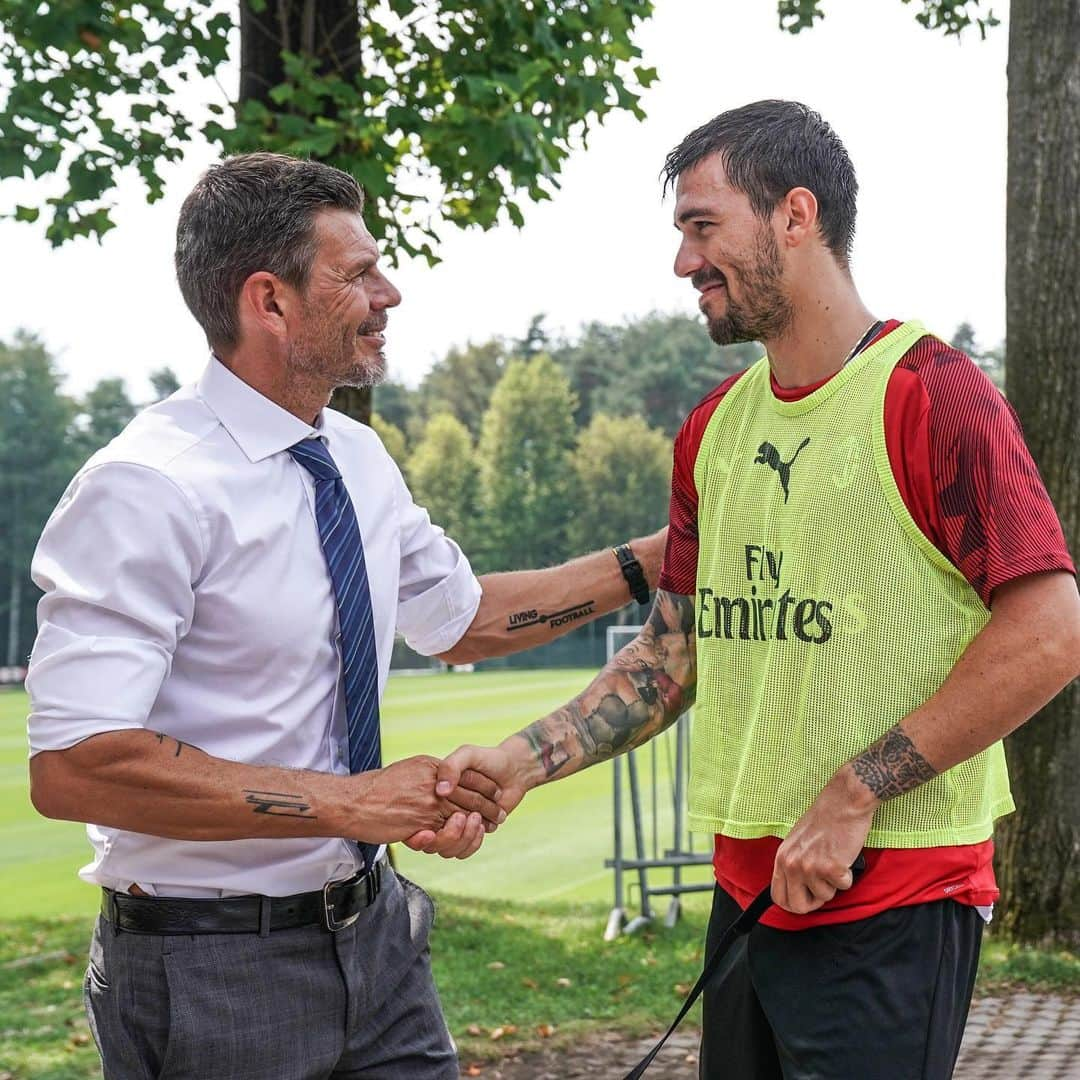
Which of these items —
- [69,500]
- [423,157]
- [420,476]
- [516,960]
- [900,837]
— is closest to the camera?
[900,837]

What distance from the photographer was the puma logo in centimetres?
255

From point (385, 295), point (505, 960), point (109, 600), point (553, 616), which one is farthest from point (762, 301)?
point (505, 960)

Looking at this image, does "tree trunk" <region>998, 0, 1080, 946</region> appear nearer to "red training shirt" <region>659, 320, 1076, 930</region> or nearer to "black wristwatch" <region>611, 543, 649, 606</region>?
"black wristwatch" <region>611, 543, 649, 606</region>

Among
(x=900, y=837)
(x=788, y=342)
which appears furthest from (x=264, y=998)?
(x=788, y=342)

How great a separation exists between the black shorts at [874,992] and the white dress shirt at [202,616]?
87cm

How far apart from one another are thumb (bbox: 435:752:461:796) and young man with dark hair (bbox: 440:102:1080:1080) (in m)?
0.52

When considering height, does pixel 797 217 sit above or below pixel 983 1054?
above

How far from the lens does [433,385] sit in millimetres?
74688

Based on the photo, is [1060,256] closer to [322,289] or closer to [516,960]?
[516,960]

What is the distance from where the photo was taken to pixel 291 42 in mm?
7211

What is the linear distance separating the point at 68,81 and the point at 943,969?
5934 mm

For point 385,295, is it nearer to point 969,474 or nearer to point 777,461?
point 777,461

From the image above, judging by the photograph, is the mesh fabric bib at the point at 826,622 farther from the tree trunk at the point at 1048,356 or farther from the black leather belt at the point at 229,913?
the tree trunk at the point at 1048,356

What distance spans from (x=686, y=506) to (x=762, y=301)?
0.50 metres
